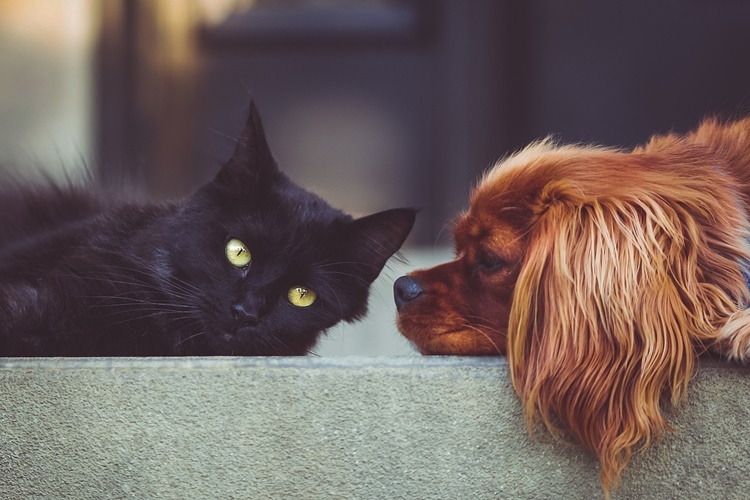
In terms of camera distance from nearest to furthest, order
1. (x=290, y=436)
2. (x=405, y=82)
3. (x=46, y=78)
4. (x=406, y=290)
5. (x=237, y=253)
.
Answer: (x=290, y=436)
(x=406, y=290)
(x=237, y=253)
(x=46, y=78)
(x=405, y=82)

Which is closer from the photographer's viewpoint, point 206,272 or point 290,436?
point 290,436

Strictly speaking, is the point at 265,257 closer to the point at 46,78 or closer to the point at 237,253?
the point at 237,253

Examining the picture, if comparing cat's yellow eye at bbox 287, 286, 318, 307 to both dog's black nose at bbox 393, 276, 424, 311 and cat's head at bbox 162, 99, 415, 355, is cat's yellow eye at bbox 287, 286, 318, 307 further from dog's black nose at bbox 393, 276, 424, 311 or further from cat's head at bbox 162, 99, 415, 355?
dog's black nose at bbox 393, 276, 424, 311

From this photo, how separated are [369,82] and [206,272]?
360 cm

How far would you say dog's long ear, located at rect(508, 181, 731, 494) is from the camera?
146 cm

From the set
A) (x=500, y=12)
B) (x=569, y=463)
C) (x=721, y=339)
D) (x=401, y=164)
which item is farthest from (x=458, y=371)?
(x=401, y=164)

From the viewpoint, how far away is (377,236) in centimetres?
211

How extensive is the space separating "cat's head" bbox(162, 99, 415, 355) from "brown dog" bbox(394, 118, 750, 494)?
0.95ft

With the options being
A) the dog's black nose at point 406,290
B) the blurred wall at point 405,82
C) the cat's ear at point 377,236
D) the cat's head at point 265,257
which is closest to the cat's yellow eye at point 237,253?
the cat's head at point 265,257

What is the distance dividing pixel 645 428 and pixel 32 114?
4.24 m

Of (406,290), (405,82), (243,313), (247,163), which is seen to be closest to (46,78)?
(405,82)

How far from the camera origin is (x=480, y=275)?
1.78 metres

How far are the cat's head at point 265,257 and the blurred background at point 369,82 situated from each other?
187 cm

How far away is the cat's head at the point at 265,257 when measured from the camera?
6.24 feet
